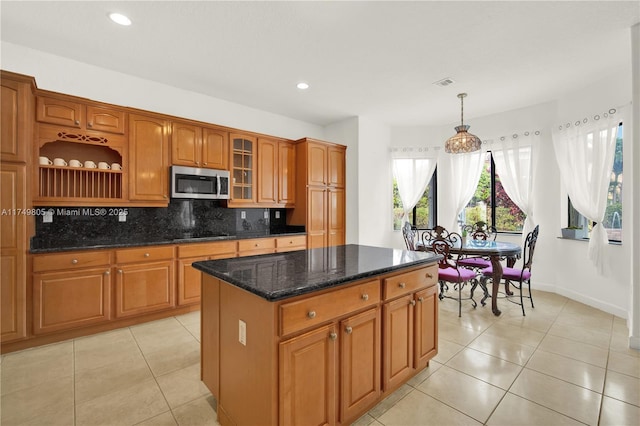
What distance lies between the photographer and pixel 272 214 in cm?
487

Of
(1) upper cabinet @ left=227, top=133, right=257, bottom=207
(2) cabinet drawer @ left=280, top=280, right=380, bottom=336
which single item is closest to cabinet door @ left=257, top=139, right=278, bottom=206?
(1) upper cabinet @ left=227, top=133, right=257, bottom=207

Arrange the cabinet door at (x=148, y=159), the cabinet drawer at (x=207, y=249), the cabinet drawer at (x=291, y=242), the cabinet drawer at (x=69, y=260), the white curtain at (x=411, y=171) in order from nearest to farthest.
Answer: the cabinet drawer at (x=69, y=260), the cabinet door at (x=148, y=159), the cabinet drawer at (x=207, y=249), the cabinet drawer at (x=291, y=242), the white curtain at (x=411, y=171)

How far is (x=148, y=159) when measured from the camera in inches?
132

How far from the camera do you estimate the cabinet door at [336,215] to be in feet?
16.2

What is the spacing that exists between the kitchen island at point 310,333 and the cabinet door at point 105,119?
7.90 ft

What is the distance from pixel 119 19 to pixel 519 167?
5491 millimetres

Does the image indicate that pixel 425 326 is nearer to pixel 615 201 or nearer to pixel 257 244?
pixel 257 244

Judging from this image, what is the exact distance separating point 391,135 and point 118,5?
15.1 ft

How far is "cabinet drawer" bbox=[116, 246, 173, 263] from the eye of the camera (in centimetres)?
296

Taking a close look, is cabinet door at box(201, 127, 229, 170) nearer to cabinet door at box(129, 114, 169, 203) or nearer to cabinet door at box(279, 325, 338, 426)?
cabinet door at box(129, 114, 169, 203)

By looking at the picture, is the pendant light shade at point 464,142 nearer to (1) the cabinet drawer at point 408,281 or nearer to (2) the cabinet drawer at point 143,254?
(1) the cabinet drawer at point 408,281

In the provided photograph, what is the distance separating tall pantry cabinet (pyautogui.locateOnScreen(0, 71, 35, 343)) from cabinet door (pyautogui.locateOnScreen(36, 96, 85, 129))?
266mm

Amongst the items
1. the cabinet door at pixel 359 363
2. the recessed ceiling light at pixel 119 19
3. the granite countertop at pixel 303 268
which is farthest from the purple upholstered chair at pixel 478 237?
the recessed ceiling light at pixel 119 19

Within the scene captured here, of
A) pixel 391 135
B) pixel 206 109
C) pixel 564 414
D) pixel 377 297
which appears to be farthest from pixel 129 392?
pixel 391 135
